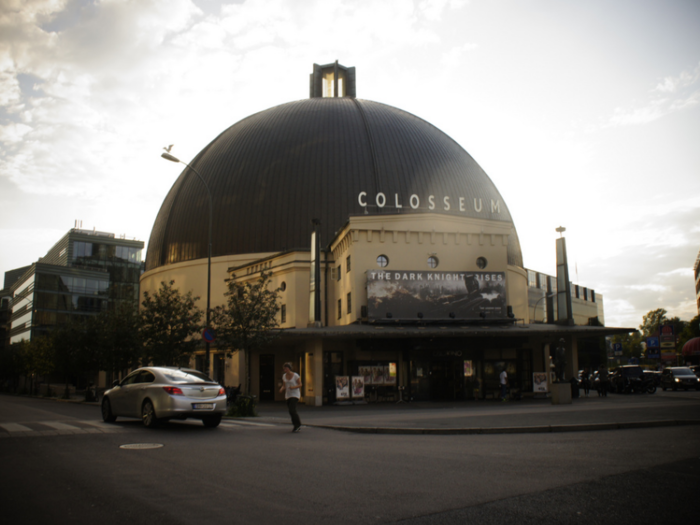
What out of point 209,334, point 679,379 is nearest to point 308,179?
point 209,334

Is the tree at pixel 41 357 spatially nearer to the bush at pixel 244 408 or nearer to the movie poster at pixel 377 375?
the movie poster at pixel 377 375

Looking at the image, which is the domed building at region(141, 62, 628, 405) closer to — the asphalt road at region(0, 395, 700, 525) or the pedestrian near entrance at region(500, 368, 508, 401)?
the pedestrian near entrance at region(500, 368, 508, 401)

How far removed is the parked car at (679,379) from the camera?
3684 centimetres

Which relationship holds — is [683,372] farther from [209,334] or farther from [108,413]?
[108,413]

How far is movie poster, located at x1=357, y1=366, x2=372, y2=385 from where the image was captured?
96.5 ft

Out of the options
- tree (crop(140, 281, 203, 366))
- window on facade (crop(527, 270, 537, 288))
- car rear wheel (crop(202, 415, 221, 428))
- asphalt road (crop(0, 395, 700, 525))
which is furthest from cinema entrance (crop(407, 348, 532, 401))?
window on facade (crop(527, 270, 537, 288))

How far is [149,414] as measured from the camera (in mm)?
14828

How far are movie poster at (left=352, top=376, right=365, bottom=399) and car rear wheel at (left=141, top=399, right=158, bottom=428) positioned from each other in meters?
14.6

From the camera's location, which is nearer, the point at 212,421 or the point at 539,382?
the point at 212,421

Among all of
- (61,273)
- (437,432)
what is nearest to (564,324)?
(437,432)

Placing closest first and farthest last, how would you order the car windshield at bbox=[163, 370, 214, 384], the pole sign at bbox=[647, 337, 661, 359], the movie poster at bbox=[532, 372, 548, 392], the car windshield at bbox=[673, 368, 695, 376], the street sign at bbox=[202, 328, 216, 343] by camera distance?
the car windshield at bbox=[163, 370, 214, 384] → the street sign at bbox=[202, 328, 216, 343] → the movie poster at bbox=[532, 372, 548, 392] → the car windshield at bbox=[673, 368, 695, 376] → the pole sign at bbox=[647, 337, 661, 359]

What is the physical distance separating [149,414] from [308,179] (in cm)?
2883

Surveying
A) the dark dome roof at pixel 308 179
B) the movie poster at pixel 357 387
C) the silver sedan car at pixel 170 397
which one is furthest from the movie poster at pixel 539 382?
the silver sedan car at pixel 170 397

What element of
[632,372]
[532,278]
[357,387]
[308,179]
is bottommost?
[357,387]
